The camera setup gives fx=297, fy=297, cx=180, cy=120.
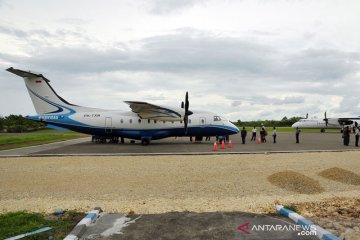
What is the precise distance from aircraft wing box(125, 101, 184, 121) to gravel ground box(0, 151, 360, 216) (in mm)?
10789

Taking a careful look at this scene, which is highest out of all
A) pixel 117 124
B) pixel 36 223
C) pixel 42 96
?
pixel 42 96

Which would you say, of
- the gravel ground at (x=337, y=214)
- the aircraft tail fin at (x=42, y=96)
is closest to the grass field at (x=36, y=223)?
the gravel ground at (x=337, y=214)

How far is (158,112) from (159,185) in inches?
619

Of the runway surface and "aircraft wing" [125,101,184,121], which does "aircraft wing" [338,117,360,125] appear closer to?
the runway surface

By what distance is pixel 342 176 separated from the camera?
34.9ft

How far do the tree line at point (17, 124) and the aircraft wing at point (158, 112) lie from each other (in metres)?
51.9

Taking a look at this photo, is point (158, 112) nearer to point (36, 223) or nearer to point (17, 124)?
point (36, 223)

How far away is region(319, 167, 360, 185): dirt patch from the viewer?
10.2 m

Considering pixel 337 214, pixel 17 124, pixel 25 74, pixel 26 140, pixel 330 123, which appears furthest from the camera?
pixel 17 124

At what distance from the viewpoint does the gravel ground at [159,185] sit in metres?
7.68

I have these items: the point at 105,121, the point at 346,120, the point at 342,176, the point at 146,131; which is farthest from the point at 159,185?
the point at 346,120

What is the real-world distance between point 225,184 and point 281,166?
4.16 meters

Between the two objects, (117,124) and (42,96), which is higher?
(42,96)

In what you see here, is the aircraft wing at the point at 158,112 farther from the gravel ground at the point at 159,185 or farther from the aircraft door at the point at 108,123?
the gravel ground at the point at 159,185
